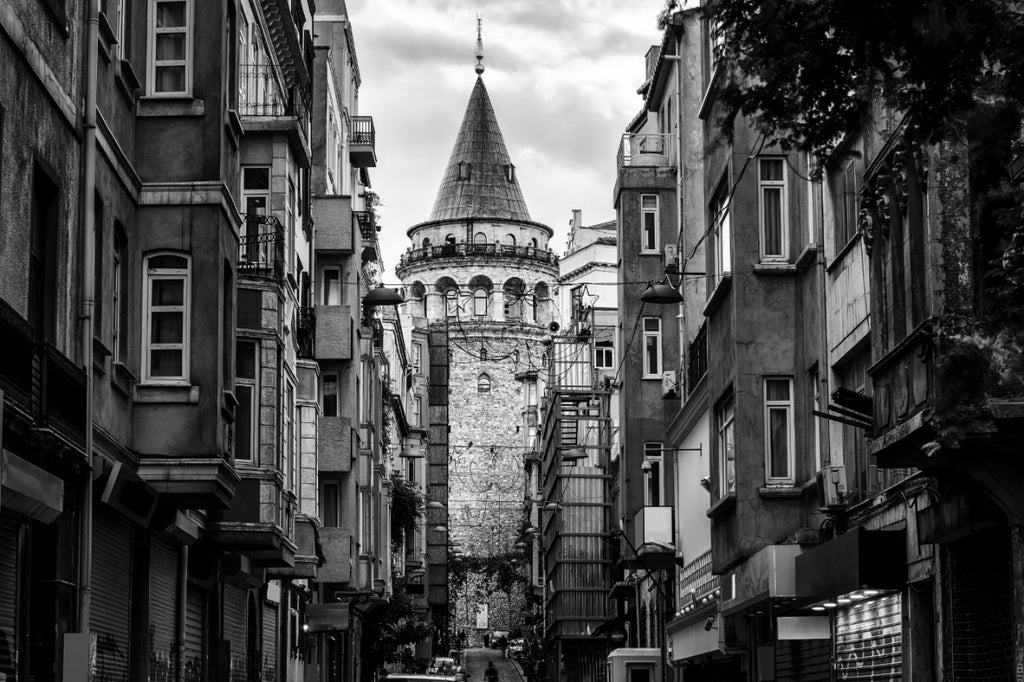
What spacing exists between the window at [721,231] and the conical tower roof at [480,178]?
132465 millimetres

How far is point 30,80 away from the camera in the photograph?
16.7 m

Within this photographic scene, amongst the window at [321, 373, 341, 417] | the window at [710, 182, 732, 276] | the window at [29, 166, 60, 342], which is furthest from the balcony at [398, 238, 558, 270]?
the window at [29, 166, 60, 342]

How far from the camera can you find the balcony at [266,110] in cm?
3403

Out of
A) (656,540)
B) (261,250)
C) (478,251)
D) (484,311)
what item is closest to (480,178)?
(478,251)

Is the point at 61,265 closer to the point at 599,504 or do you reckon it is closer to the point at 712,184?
the point at 712,184

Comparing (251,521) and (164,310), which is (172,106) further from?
(251,521)

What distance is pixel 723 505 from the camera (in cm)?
2716

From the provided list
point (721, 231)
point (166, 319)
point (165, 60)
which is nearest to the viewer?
point (166, 319)

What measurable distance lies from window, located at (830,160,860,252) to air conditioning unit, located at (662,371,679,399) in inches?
931

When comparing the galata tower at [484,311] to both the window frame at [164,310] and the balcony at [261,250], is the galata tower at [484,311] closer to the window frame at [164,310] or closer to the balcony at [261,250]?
the balcony at [261,250]

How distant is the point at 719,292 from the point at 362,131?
101 ft

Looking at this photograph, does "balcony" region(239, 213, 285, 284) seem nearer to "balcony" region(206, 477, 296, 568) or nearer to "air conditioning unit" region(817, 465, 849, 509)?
"balcony" region(206, 477, 296, 568)

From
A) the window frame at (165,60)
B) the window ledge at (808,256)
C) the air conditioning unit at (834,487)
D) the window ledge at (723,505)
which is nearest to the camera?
the window frame at (165,60)

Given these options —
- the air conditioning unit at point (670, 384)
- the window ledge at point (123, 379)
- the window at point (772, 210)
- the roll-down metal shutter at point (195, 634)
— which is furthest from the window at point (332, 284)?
the window ledge at point (123, 379)
